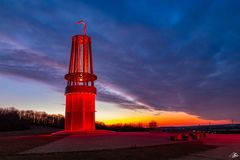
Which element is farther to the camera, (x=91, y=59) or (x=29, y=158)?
(x=91, y=59)

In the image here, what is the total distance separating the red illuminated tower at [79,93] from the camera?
37.8m

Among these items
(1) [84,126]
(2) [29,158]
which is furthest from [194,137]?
(2) [29,158]

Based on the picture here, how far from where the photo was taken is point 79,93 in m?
38.2

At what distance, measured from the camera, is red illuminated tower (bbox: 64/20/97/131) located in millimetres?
37844

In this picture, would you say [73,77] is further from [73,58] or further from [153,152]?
[153,152]

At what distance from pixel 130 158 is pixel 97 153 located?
245 centimetres

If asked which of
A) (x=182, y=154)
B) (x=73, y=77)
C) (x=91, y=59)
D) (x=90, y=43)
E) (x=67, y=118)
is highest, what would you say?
(x=90, y=43)

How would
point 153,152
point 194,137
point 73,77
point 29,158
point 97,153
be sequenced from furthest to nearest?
point 73,77 → point 194,137 → point 153,152 → point 97,153 → point 29,158

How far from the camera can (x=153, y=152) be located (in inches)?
728

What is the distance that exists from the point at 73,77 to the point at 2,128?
1271 inches

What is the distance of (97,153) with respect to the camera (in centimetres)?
1711

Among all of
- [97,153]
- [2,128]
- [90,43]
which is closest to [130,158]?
[97,153]

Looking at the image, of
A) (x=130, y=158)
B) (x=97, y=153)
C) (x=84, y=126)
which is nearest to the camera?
(x=130, y=158)

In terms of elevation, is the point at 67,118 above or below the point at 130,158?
above
